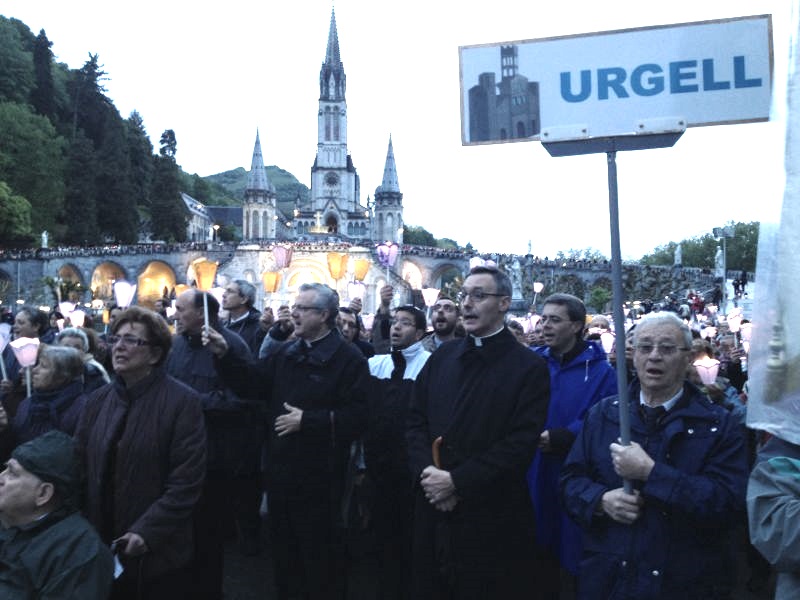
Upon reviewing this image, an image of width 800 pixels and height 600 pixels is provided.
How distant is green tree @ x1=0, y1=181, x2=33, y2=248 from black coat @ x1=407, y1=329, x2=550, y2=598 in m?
49.7

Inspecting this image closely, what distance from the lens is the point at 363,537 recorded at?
21.6 ft

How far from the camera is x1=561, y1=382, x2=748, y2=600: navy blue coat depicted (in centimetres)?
288

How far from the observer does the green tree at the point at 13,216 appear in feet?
157

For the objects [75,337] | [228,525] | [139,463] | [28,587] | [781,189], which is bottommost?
[228,525]

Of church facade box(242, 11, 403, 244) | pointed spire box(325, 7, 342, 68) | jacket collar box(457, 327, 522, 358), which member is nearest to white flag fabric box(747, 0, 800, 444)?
jacket collar box(457, 327, 522, 358)

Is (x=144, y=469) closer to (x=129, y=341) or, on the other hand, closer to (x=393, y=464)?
(x=129, y=341)

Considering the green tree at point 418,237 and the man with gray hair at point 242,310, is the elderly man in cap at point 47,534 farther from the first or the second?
the green tree at point 418,237

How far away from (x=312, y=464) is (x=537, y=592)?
5.10 feet

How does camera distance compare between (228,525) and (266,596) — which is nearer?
(266,596)

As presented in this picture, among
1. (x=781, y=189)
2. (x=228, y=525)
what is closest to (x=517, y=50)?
(x=781, y=189)

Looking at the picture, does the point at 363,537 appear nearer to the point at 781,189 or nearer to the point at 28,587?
the point at 28,587

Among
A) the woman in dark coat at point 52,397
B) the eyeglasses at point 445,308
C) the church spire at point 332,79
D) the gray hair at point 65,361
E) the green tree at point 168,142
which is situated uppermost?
the church spire at point 332,79

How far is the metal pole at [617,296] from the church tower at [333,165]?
9816cm

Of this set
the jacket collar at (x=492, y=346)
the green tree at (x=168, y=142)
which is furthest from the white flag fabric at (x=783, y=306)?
the green tree at (x=168, y=142)
